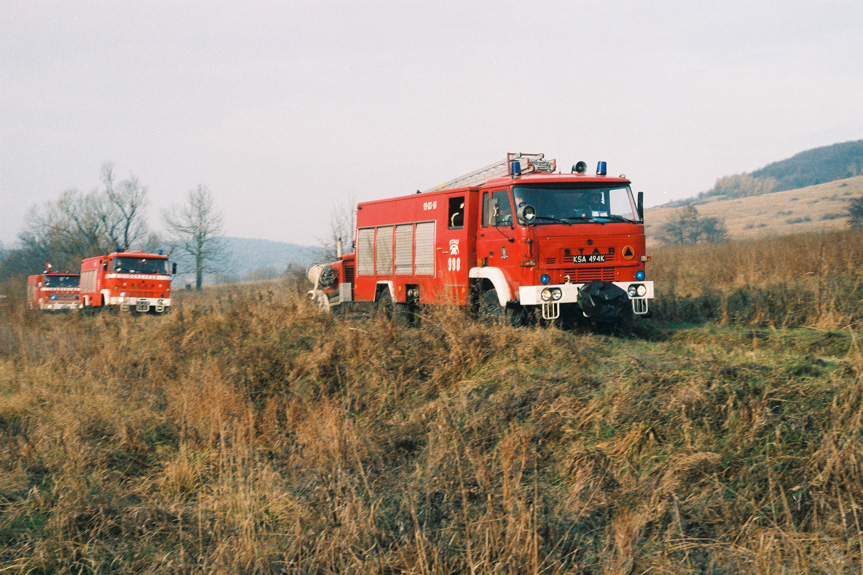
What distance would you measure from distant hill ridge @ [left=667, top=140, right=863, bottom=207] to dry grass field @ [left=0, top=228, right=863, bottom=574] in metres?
132

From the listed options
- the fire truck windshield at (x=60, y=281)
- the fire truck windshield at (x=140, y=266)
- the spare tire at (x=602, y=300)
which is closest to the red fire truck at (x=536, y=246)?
the spare tire at (x=602, y=300)

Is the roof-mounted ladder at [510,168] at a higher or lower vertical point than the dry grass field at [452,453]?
higher

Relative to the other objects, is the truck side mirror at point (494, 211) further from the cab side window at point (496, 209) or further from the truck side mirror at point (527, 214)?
the truck side mirror at point (527, 214)

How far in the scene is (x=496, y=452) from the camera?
655 centimetres

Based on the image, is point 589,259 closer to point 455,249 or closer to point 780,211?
point 455,249

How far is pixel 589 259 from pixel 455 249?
8.66ft

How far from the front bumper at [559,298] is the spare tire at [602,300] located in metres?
0.15

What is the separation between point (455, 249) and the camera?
12.5 metres

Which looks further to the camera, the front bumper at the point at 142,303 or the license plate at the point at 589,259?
the front bumper at the point at 142,303

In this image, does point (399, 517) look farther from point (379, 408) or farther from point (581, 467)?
point (379, 408)

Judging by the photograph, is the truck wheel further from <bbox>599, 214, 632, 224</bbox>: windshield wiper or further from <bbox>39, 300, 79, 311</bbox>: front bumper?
<bbox>39, 300, 79, 311</bbox>: front bumper

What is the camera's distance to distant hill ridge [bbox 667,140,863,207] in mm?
138375

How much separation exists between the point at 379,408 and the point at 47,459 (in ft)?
11.9

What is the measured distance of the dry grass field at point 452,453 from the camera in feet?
15.5
